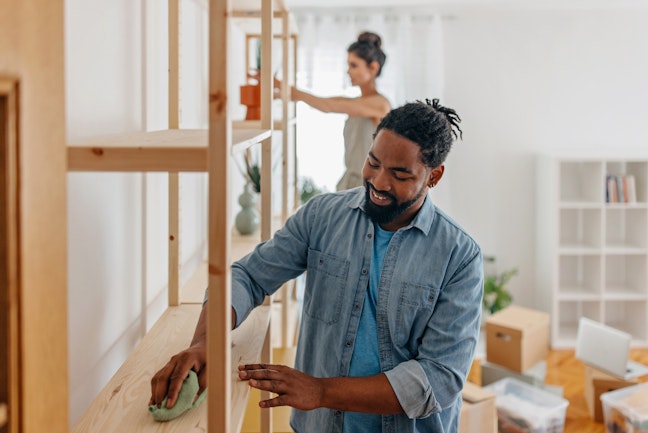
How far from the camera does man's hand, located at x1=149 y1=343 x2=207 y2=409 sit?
124cm

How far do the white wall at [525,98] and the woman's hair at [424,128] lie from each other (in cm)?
389

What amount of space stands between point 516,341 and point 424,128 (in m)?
3.11

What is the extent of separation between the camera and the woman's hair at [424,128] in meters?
1.57

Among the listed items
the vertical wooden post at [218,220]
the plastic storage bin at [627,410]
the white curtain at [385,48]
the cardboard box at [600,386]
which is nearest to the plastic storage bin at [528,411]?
the plastic storage bin at [627,410]

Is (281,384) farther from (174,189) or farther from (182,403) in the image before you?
(174,189)

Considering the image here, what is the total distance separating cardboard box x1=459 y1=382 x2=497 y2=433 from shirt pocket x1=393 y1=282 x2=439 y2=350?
144 centimetres

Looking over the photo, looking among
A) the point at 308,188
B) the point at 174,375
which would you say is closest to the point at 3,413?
the point at 174,375

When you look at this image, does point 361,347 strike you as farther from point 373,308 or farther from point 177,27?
point 177,27

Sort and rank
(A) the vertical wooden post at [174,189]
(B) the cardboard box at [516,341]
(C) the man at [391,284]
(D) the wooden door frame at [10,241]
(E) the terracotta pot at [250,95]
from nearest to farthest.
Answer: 1. (D) the wooden door frame at [10,241]
2. (C) the man at [391,284]
3. (A) the vertical wooden post at [174,189]
4. (E) the terracotta pot at [250,95]
5. (B) the cardboard box at [516,341]

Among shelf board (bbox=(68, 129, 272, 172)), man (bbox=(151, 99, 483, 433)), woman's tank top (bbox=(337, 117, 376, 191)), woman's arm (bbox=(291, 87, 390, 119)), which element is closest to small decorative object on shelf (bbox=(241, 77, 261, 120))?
woman's arm (bbox=(291, 87, 390, 119))

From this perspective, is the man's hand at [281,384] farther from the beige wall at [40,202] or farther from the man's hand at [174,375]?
the beige wall at [40,202]

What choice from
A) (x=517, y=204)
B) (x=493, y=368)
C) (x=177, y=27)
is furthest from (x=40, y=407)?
(x=517, y=204)

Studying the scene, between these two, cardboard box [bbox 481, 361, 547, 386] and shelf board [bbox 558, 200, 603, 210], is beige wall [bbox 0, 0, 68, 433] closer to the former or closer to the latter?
cardboard box [bbox 481, 361, 547, 386]

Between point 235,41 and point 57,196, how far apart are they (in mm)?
2998
